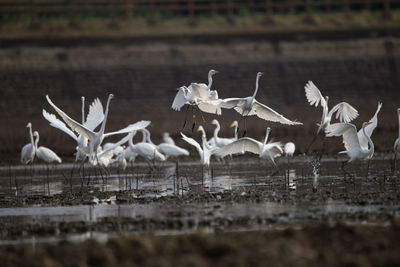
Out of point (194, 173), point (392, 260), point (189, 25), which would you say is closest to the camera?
point (392, 260)

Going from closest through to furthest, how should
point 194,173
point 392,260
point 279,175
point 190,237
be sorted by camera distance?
1. point 392,260
2. point 190,237
3. point 279,175
4. point 194,173

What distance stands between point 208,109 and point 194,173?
7.52ft

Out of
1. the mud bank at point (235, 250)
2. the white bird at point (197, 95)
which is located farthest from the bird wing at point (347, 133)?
the mud bank at point (235, 250)

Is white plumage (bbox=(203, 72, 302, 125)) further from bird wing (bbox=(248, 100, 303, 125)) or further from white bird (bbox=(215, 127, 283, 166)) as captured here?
white bird (bbox=(215, 127, 283, 166))

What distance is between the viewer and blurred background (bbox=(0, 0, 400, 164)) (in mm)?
35344

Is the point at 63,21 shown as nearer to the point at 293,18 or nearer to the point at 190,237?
the point at 293,18

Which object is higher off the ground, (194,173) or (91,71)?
(91,71)

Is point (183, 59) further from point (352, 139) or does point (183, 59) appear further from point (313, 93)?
point (352, 139)

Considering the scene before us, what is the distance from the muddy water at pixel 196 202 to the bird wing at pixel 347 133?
27.0 inches

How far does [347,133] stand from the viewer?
55.1 feet

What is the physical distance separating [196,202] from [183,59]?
2513cm

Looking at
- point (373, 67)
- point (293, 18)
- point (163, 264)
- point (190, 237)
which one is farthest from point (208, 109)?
point (293, 18)

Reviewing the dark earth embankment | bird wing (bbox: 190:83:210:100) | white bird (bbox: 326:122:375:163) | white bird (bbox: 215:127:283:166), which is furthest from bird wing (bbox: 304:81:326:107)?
the dark earth embankment

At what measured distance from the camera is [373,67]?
3762 cm
